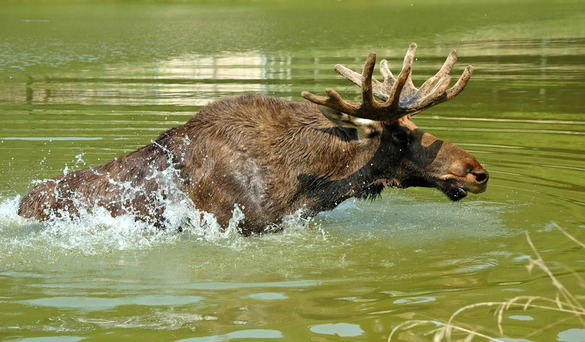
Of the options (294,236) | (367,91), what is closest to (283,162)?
(294,236)

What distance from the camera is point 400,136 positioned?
768 centimetres

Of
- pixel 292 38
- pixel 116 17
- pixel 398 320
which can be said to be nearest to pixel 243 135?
pixel 398 320

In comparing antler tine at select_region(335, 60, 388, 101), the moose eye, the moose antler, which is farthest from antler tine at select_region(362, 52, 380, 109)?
antler tine at select_region(335, 60, 388, 101)

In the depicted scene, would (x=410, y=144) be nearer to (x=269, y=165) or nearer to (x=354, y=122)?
(x=354, y=122)

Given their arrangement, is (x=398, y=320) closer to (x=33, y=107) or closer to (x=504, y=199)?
(x=504, y=199)

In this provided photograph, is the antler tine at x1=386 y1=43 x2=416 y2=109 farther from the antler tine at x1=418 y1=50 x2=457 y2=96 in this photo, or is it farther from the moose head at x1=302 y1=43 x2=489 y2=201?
the antler tine at x1=418 y1=50 x2=457 y2=96

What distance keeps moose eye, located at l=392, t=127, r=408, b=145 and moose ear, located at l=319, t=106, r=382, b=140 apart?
0.13 m

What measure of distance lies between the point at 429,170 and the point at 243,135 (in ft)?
5.50

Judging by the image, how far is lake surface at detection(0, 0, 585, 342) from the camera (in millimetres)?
5773

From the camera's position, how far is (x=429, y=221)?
8492 mm

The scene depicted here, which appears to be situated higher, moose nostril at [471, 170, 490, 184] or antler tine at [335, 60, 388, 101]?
antler tine at [335, 60, 388, 101]

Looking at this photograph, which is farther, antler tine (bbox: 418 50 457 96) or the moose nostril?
antler tine (bbox: 418 50 457 96)

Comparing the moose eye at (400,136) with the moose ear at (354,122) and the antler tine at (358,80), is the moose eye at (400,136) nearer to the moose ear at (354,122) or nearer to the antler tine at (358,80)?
the moose ear at (354,122)

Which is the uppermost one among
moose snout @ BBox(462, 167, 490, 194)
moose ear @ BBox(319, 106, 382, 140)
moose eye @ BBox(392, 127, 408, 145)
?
moose ear @ BBox(319, 106, 382, 140)
